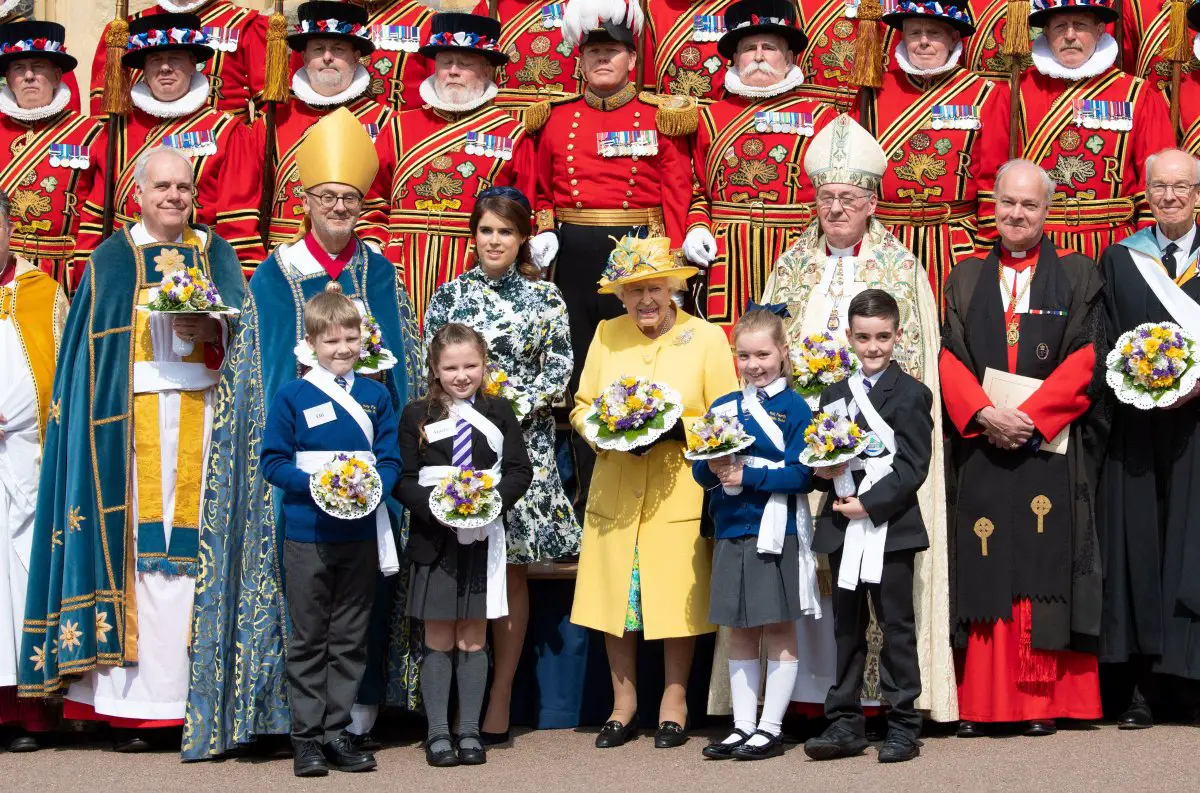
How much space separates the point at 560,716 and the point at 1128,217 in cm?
312

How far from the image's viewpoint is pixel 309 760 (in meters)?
6.29

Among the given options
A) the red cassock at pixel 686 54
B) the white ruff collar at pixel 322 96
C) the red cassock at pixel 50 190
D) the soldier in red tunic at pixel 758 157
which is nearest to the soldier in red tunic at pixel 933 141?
the soldier in red tunic at pixel 758 157

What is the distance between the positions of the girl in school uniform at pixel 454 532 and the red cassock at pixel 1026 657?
1585 mm

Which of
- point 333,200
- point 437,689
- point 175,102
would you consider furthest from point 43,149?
point 437,689

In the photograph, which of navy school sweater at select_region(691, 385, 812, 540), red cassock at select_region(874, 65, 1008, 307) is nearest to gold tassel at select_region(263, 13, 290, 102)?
red cassock at select_region(874, 65, 1008, 307)

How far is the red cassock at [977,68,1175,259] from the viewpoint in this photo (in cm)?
812

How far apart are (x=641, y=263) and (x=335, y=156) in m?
1.14

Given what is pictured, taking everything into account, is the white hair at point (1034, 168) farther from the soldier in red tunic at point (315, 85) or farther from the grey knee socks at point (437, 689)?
the soldier in red tunic at point (315, 85)

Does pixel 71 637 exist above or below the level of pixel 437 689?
above

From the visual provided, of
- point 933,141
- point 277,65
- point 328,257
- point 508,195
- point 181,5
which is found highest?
point 181,5

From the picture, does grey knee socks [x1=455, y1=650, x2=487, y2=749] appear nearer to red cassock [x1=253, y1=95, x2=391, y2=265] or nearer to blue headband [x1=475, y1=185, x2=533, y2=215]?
blue headband [x1=475, y1=185, x2=533, y2=215]

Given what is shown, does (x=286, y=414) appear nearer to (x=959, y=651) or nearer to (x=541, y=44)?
(x=959, y=651)

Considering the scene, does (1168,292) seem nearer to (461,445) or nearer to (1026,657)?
(1026,657)

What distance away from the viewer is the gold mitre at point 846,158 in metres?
6.98
